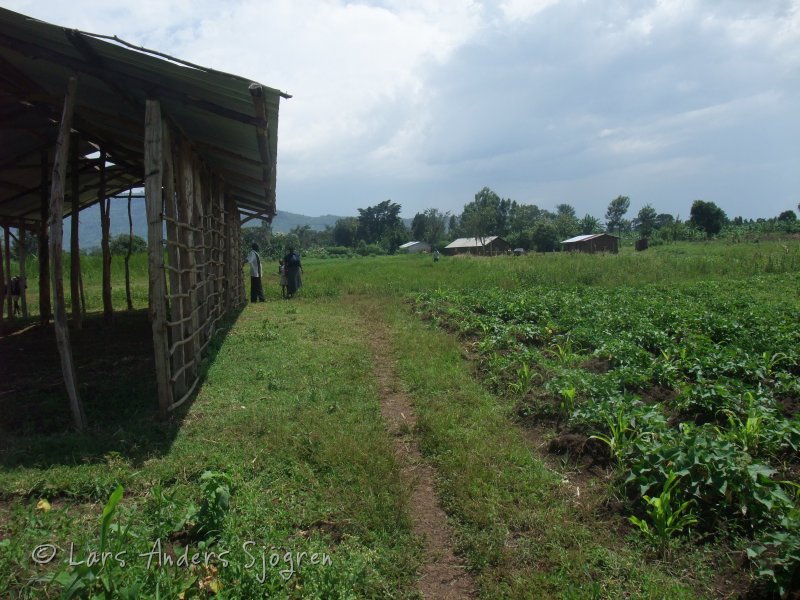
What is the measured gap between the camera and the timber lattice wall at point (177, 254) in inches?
213

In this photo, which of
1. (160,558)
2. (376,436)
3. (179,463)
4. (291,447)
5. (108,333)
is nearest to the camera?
(160,558)

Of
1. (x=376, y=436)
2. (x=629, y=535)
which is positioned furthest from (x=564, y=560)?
(x=376, y=436)

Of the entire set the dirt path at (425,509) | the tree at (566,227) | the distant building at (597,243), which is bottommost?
the dirt path at (425,509)

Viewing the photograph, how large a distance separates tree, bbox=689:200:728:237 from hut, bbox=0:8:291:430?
57586 millimetres

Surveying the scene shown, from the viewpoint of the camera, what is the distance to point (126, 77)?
18.9 feet

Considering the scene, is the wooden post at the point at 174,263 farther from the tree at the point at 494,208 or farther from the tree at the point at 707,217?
the tree at the point at 494,208

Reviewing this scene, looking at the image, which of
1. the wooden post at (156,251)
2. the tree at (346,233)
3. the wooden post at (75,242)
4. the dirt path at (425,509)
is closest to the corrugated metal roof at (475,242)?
the tree at (346,233)

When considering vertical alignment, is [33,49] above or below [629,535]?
above

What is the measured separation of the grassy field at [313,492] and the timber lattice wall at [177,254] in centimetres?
41

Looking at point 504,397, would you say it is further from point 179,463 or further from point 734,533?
point 179,463

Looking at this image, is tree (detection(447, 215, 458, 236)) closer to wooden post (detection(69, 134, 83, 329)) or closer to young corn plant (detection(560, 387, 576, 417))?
wooden post (detection(69, 134, 83, 329))

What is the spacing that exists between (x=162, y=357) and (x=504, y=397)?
12.5 ft

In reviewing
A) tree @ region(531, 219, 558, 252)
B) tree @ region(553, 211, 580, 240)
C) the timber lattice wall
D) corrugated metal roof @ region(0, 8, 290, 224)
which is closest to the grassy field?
the timber lattice wall

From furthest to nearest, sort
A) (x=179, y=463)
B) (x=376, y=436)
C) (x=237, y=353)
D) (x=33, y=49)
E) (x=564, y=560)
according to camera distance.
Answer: (x=237, y=353)
(x=33, y=49)
(x=376, y=436)
(x=179, y=463)
(x=564, y=560)
